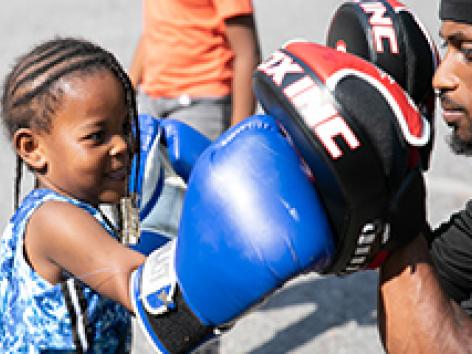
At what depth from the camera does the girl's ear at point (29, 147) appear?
187cm

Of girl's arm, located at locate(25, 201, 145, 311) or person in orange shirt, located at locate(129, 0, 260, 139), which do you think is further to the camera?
person in orange shirt, located at locate(129, 0, 260, 139)

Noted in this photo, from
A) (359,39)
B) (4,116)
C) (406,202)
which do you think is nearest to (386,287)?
(406,202)

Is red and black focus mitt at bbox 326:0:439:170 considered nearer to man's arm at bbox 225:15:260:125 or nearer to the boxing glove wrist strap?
the boxing glove wrist strap

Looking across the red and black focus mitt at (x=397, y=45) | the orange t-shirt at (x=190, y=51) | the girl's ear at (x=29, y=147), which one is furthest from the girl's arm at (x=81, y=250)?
the orange t-shirt at (x=190, y=51)

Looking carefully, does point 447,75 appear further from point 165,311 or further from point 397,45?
point 165,311

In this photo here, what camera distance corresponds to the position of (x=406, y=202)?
5.17 feet

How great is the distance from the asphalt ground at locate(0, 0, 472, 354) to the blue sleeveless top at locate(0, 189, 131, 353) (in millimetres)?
1276

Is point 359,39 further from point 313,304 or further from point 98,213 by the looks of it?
point 313,304

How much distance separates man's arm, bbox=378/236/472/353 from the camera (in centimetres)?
167

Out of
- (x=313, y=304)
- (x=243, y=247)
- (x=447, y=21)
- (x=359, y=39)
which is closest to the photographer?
(x=243, y=247)

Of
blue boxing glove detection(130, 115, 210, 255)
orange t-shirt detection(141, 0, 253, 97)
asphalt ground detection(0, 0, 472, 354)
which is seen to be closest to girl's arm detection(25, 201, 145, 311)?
blue boxing glove detection(130, 115, 210, 255)

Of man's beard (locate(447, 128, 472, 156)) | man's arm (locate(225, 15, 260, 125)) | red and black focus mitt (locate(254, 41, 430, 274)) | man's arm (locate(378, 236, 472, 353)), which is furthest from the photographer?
man's arm (locate(225, 15, 260, 125))

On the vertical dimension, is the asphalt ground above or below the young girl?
below

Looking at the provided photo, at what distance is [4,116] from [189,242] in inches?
Answer: 23.8
